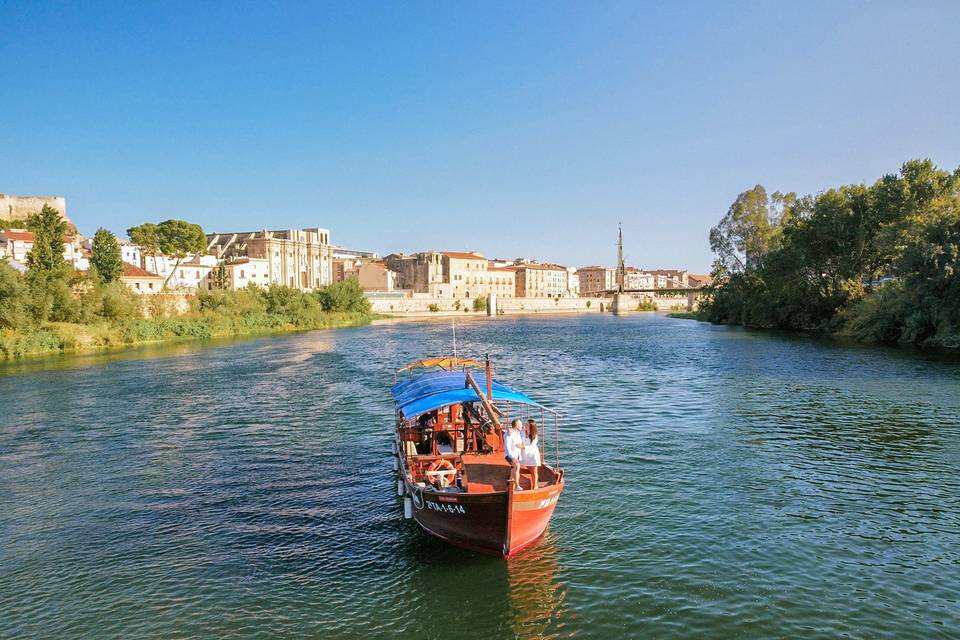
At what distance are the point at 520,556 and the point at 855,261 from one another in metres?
63.1

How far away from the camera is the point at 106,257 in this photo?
226 ft

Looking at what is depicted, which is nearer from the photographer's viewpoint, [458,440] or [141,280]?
[458,440]

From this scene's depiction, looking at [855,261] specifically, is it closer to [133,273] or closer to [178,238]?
[133,273]

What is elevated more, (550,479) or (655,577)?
(550,479)

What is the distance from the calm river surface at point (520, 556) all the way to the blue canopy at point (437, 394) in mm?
2469

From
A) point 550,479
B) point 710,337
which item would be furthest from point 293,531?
point 710,337

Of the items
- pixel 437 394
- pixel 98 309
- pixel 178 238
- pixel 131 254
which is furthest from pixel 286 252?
pixel 437 394

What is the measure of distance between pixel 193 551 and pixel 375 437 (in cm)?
1027

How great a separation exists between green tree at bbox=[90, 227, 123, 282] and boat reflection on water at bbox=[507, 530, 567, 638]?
2719 inches

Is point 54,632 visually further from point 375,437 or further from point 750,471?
point 750,471

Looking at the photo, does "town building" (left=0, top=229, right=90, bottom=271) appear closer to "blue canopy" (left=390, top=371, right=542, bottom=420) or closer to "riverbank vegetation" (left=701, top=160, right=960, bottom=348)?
"blue canopy" (left=390, top=371, right=542, bottom=420)

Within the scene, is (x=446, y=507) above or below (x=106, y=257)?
below

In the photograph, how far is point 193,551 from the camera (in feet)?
43.2

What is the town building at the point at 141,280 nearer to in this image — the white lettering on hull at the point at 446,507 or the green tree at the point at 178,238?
the green tree at the point at 178,238
